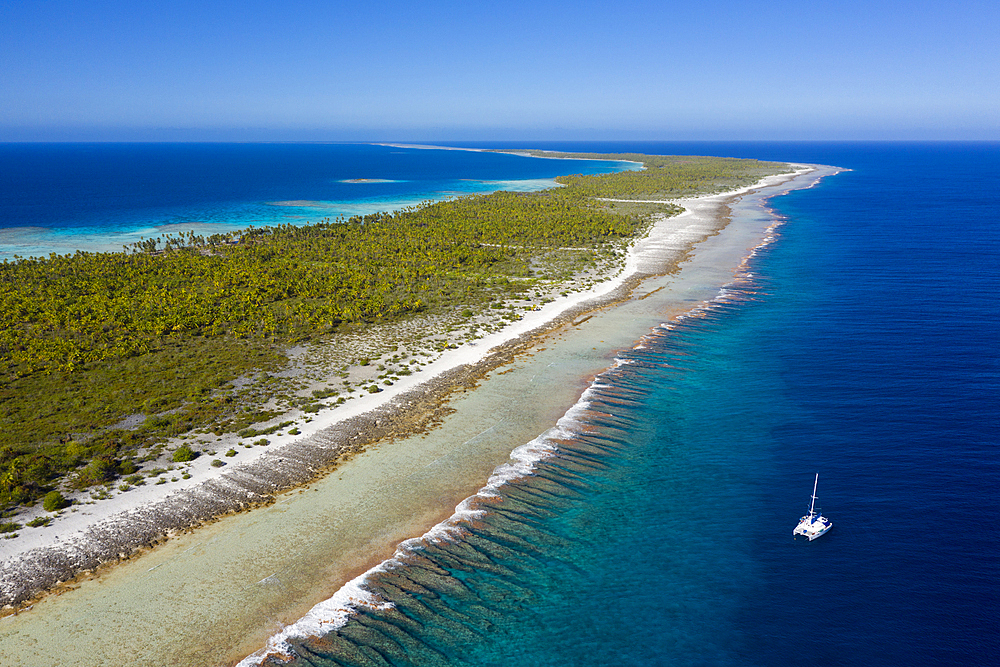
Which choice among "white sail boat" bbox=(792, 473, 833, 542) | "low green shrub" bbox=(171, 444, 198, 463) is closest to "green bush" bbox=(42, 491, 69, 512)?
"low green shrub" bbox=(171, 444, 198, 463)

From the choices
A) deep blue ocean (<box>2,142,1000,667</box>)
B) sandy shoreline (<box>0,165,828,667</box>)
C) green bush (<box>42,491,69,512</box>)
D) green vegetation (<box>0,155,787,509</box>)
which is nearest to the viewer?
deep blue ocean (<box>2,142,1000,667</box>)

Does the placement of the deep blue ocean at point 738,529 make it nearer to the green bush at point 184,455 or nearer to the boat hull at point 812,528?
the boat hull at point 812,528

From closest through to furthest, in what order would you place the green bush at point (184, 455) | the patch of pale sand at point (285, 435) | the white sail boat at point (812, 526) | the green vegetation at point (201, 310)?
the white sail boat at point (812, 526) → the patch of pale sand at point (285, 435) → the green bush at point (184, 455) → the green vegetation at point (201, 310)

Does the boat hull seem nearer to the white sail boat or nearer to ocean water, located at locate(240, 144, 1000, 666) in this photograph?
the white sail boat

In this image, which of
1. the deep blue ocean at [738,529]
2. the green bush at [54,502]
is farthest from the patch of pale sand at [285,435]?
the deep blue ocean at [738,529]

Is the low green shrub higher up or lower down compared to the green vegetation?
lower down

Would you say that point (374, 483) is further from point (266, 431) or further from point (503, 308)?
point (503, 308)

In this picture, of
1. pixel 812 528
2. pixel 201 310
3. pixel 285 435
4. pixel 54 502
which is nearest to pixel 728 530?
pixel 812 528
